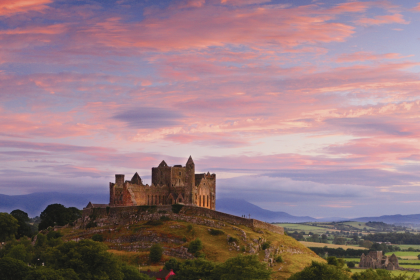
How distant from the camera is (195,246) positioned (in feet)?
380

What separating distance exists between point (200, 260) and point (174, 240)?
926 inches

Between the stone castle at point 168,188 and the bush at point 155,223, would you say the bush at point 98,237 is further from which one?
the stone castle at point 168,188

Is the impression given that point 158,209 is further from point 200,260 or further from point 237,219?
point 200,260

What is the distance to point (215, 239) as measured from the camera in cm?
12250

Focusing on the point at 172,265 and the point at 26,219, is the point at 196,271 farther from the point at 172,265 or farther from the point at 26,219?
the point at 26,219

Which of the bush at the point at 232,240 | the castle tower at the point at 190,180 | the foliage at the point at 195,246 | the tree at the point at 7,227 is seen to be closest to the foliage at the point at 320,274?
the foliage at the point at 195,246

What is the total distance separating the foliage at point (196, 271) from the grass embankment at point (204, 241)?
12.9 meters

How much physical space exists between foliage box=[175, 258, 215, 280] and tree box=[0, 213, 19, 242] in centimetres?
6801

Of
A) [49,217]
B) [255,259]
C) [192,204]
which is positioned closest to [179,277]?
[255,259]

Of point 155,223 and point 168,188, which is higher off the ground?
point 168,188

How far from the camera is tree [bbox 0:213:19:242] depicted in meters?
148

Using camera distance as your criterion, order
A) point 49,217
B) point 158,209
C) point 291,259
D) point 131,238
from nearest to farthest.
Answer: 1. point 291,259
2. point 131,238
3. point 158,209
4. point 49,217

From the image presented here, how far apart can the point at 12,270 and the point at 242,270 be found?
135 feet

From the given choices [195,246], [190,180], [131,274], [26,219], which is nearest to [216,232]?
[195,246]
